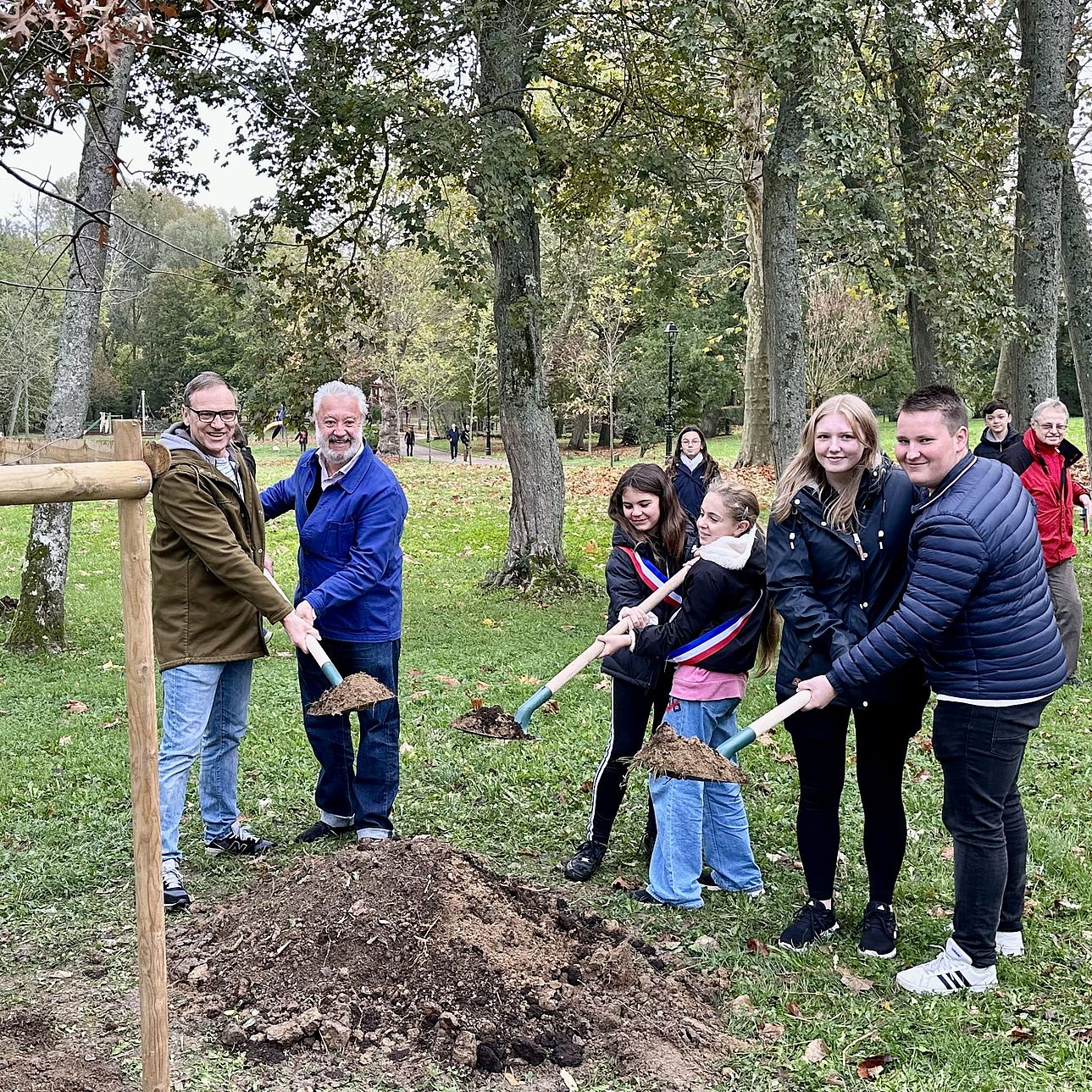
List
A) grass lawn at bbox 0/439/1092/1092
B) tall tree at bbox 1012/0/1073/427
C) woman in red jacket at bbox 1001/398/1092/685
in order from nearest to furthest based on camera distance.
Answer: grass lawn at bbox 0/439/1092/1092 < woman in red jacket at bbox 1001/398/1092/685 < tall tree at bbox 1012/0/1073/427

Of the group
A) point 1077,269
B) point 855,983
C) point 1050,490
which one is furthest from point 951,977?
point 1077,269

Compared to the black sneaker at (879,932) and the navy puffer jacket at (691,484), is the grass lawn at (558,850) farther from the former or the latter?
the navy puffer jacket at (691,484)

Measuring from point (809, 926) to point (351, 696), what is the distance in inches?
83.7

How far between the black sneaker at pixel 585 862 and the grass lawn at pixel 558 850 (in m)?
0.10

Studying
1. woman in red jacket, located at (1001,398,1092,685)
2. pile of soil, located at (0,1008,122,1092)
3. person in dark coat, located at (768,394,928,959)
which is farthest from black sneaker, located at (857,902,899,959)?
woman in red jacket, located at (1001,398,1092,685)

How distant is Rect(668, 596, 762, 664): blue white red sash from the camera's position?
15.5 ft

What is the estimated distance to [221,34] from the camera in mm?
9500

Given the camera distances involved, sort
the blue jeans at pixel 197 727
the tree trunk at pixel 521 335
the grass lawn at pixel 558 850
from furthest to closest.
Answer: the tree trunk at pixel 521 335 < the blue jeans at pixel 197 727 < the grass lawn at pixel 558 850

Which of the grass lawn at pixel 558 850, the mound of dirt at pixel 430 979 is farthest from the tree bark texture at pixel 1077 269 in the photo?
the mound of dirt at pixel 430 979

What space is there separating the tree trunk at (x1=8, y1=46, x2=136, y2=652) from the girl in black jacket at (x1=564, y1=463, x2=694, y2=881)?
18.9 ft

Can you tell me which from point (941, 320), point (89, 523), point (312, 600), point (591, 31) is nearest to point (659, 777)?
point (312, 600)

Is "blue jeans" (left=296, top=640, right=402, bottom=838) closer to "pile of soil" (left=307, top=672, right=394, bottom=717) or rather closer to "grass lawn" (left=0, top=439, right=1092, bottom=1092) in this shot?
"grass lawn" (left=0, top=439, right=1092, bottom=1092)

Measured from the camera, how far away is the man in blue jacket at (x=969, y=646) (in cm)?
387

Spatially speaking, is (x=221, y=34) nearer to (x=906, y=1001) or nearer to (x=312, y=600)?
(x=312, y=600)
